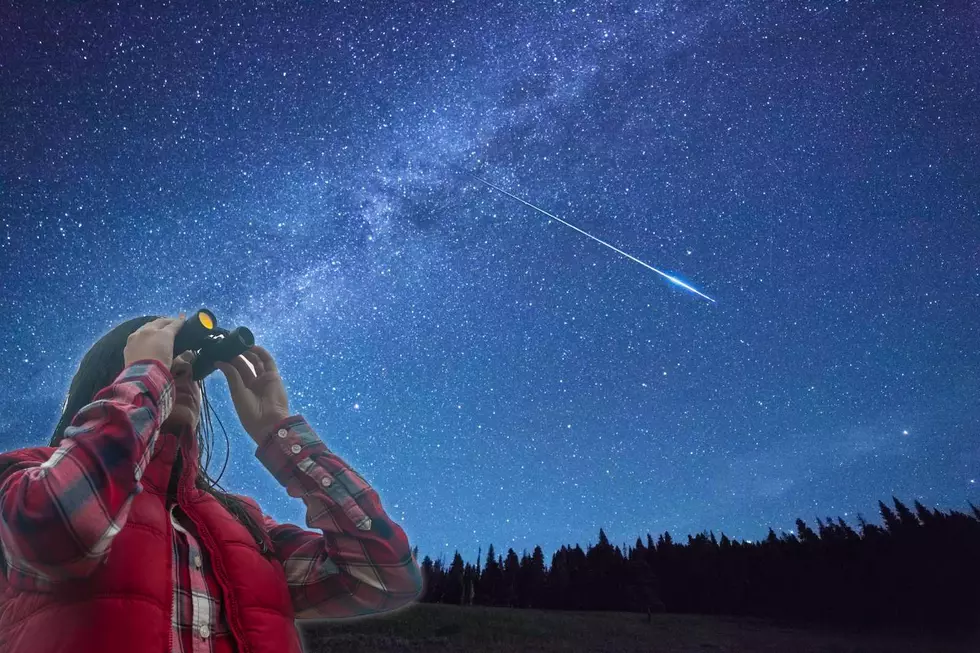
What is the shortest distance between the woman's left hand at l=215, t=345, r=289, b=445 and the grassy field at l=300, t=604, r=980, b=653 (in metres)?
36.1

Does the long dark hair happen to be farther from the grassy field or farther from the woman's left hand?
the grassy field

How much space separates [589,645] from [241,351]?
4359 cm

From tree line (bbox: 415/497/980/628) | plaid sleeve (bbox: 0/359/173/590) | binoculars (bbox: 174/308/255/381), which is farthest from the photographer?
tree line (bbox: 415/497/980/628)

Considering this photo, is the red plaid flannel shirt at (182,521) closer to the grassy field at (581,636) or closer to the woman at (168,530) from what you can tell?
the woman at (168,530)

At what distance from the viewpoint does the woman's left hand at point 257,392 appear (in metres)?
2.35

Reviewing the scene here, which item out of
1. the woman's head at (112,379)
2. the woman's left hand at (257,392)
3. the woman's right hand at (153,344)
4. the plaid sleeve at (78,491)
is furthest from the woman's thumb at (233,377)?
the plaid sleeve at (78,491)

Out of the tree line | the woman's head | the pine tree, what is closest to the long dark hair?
the woman's head

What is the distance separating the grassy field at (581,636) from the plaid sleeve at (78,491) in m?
36.9

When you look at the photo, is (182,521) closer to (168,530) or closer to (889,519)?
(168,530)

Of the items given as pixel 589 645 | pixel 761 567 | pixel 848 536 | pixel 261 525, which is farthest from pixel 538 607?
pixel 261 525

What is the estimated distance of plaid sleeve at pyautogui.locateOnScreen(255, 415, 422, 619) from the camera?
2104 millimetres

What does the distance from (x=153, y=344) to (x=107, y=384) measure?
262mm

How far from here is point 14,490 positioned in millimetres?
1289

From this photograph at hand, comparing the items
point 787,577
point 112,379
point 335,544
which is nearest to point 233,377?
point 112,379
